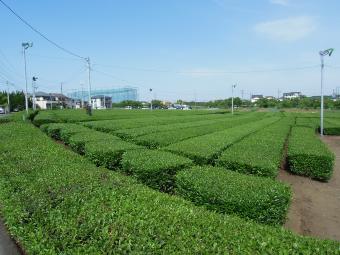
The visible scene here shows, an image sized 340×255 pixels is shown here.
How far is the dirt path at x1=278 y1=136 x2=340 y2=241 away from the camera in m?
8.13

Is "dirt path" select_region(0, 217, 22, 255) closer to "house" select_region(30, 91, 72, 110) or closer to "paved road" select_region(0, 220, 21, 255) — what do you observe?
"paved road" select_region(0, 220, 21, 255)

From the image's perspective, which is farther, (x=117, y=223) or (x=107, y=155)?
(x=107, y=155)

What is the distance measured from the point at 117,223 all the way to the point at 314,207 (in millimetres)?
7239

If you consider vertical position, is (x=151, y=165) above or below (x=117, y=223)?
below

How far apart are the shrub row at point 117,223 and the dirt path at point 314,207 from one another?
4015mm

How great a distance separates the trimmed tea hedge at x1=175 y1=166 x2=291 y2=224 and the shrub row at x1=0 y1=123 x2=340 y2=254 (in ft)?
3.52

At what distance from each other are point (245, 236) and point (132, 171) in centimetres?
529

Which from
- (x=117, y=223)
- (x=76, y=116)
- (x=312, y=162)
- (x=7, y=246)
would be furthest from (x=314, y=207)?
(x=76, y=116)

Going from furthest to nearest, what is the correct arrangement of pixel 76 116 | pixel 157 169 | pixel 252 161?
pixel 76 116 → pixel 252 161 → pixel 157 169

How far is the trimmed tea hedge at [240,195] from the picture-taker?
240 inches

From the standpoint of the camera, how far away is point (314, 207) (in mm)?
9828

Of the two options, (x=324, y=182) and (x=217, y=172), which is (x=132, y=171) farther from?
(x=324, y=182)

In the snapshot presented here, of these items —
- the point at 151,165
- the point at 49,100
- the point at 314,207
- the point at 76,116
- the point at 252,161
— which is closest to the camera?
the point at 151,165

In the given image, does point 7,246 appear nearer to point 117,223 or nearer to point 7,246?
point 7,246
